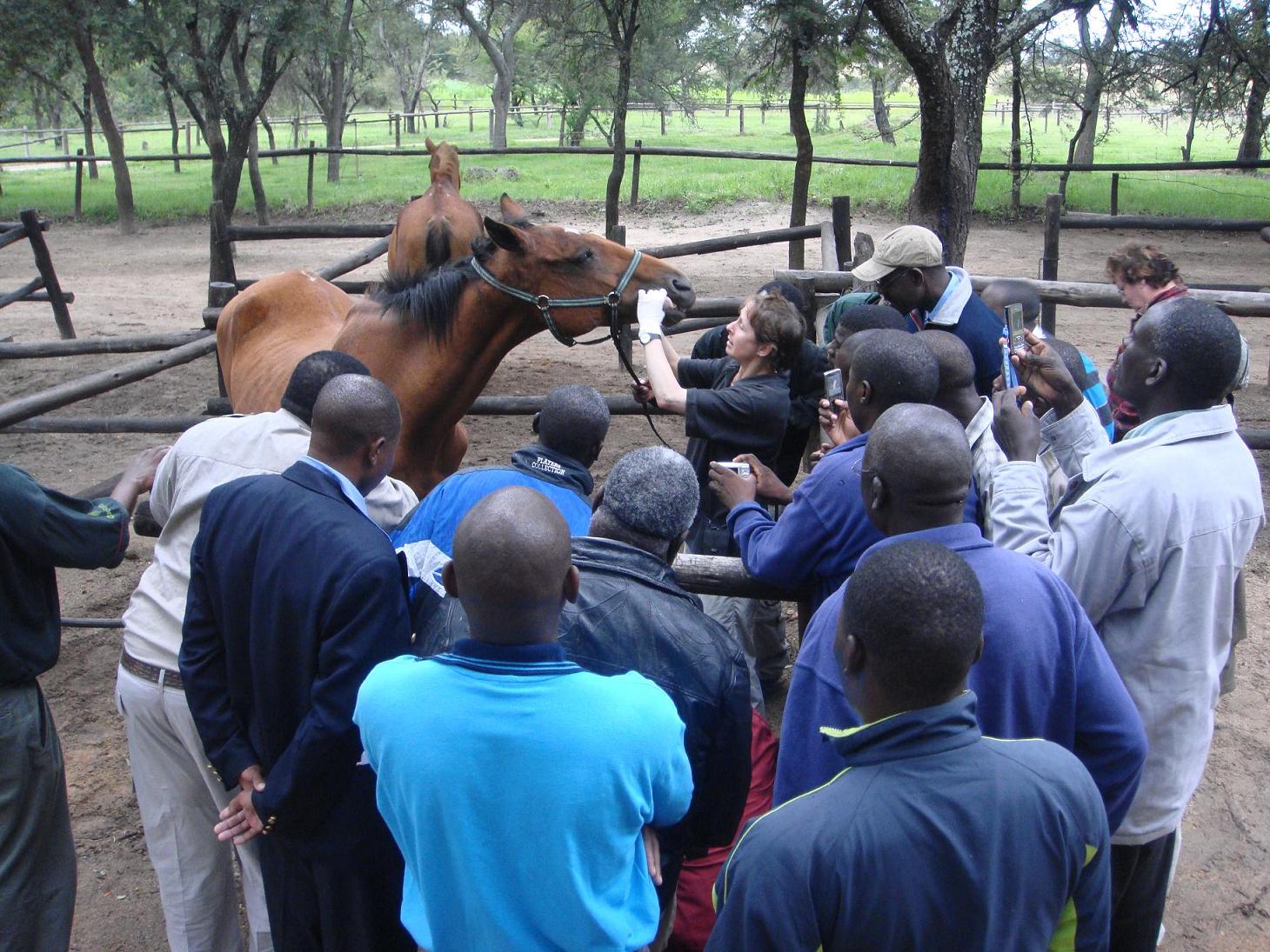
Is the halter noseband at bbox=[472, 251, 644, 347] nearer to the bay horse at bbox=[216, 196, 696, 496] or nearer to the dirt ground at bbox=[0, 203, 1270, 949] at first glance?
the bay horse at bbox=[216, 196, 696, 496]

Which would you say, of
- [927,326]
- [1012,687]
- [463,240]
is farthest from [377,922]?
[463,240]

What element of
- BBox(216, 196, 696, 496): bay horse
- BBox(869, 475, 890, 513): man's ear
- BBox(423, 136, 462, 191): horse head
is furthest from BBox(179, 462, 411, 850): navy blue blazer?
BBox(423, 136, 462, 191): horse head

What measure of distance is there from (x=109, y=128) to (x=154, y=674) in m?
19.9

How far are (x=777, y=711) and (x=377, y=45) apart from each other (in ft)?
142

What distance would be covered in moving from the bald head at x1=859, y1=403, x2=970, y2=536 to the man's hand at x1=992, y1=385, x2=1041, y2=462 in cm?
68

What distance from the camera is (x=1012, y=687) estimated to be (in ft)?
6.14

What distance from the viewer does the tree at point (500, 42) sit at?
28.0 m

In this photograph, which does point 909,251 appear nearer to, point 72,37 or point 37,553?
point 37,553

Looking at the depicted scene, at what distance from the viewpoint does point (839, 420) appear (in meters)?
2.87

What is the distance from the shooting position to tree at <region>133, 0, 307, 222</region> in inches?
598

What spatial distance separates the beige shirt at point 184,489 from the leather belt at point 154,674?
0.04 feet

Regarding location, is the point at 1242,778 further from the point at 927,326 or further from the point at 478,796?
the point at 478,796

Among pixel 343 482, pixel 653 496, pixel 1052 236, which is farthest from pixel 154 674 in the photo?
pixel 1052 236

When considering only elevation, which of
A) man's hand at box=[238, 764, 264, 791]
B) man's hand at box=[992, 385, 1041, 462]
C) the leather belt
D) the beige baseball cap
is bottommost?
man's hand at box=[238, 764, 264, 791]
